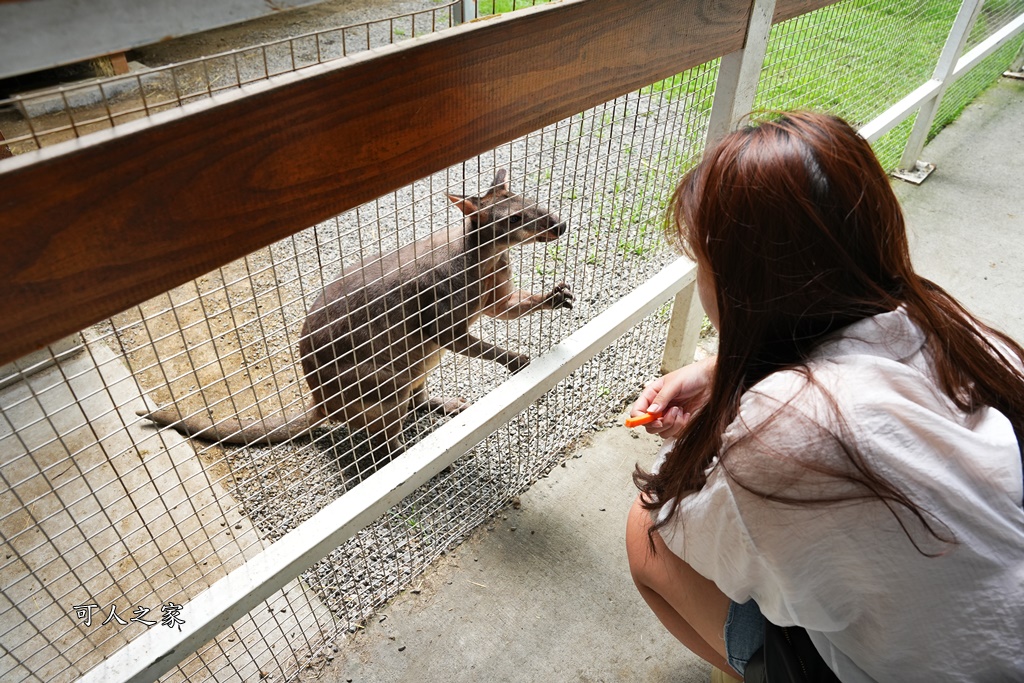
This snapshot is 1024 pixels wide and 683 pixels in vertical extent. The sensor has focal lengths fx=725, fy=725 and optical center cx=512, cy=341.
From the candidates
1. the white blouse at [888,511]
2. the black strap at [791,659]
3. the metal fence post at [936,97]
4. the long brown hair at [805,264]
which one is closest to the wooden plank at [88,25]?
the long brown hair at [805,264]

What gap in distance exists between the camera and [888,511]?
1.10 metres

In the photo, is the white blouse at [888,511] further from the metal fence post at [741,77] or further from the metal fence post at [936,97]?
the metal fence post at [936,97]

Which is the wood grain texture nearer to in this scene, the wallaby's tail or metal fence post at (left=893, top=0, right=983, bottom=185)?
the wallaby's tail

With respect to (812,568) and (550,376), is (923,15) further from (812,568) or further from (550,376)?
(812,568)

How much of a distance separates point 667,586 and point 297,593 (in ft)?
3.71

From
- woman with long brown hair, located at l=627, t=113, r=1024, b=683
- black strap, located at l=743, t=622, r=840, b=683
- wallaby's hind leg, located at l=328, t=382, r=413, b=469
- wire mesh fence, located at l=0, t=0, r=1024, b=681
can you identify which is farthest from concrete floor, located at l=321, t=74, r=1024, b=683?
woman with long brown hair, located at l=627, t=113, r=1024, b=683

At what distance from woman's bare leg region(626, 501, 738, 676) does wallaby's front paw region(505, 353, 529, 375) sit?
0.75 meters

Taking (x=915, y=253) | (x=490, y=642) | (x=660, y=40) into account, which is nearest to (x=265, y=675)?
(x=490, y=642)

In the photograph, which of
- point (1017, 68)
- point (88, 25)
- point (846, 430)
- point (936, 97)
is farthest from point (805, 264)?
point (1017, 68)

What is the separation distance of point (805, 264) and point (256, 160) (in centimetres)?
86

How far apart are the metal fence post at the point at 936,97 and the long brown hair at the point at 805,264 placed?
3.34 metres

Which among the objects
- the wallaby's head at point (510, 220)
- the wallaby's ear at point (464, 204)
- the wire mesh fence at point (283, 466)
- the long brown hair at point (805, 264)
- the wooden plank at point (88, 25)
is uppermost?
the wooden plank at point (88, 25)

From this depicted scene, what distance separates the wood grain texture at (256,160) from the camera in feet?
2.84

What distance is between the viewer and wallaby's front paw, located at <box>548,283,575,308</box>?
93.1 inches
